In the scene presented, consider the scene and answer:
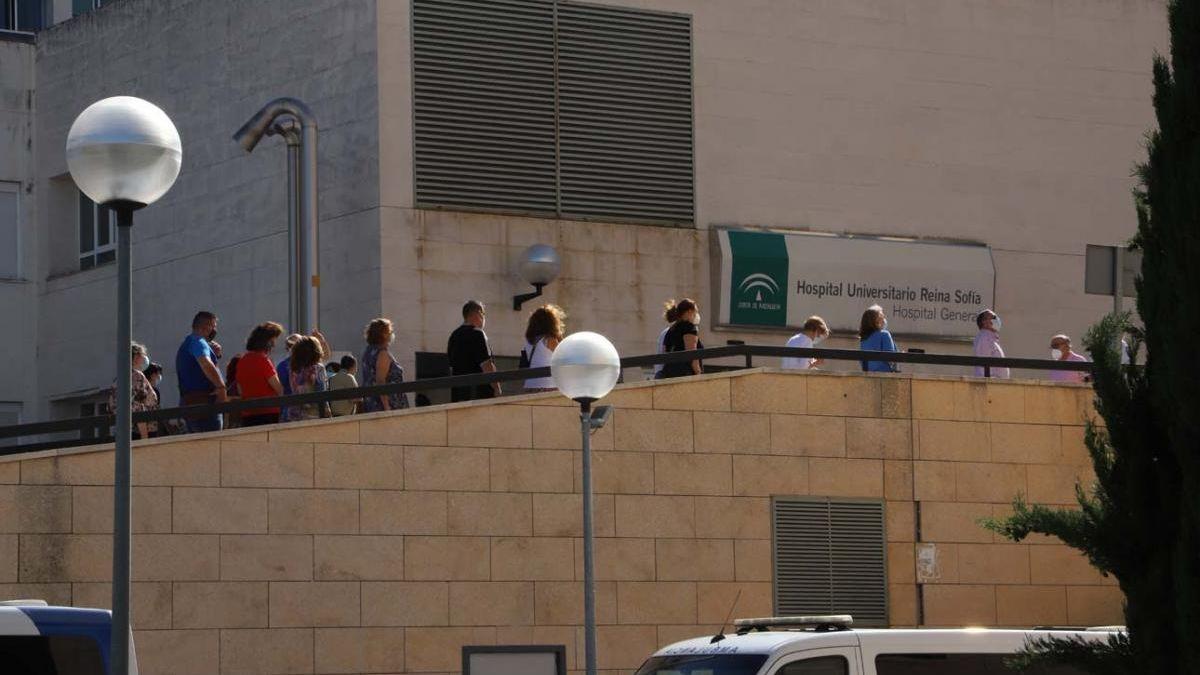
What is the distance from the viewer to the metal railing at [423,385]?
18.6 metres

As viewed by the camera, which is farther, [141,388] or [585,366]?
[141,388]

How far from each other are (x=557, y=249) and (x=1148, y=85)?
894 cm

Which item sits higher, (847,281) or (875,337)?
(847,281)

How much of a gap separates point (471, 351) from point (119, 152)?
1049 cm

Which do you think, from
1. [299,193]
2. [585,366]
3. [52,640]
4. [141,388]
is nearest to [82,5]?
[299,193]

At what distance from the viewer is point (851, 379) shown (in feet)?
74.9

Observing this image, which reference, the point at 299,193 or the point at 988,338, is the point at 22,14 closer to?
the point at 299,193

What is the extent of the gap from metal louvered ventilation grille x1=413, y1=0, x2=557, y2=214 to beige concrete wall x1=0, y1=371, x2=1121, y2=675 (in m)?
5.68

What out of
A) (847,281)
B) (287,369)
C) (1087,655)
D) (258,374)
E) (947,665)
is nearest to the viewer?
(1087,655)

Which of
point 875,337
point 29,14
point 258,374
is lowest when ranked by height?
point 258,374

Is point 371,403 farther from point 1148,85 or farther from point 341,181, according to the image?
point 1148,85

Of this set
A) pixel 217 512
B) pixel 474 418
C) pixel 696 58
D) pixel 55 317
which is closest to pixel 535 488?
pixel 474 418

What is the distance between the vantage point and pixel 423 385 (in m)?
20.3

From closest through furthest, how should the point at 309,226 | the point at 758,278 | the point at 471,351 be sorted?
the point at 471,351 < the point at 309,226 < the point at 758,278
